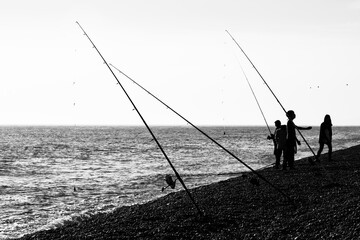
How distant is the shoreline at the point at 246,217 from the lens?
324 inches

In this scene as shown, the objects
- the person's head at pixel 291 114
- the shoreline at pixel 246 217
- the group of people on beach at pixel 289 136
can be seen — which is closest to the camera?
the shoreline at pixel 246 217

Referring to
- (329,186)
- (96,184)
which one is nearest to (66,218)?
(329,186)

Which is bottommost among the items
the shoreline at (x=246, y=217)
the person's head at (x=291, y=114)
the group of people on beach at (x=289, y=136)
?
the shoreline at (x=246, y=217)

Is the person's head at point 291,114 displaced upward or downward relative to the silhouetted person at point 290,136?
upward

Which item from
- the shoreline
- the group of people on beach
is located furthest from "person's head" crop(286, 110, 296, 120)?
the shoreline

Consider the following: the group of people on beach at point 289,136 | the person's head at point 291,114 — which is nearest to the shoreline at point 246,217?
the person's head at point 291,114

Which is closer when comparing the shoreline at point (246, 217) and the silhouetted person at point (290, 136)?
the shoreline at point (246, 217)

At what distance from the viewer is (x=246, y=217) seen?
32.2 ft

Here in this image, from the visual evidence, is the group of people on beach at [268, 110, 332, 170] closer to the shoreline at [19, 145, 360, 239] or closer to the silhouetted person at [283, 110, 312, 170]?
the silhouetted person at [283, 110, 312, 170]

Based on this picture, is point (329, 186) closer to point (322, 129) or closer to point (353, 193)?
point (353, 193)

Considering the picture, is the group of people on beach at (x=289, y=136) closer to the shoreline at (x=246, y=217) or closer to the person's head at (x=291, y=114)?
the person's head at (x=291, y=114)

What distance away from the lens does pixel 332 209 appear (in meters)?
9.08

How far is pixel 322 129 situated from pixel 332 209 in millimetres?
10290

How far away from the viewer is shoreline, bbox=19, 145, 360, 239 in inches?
324
